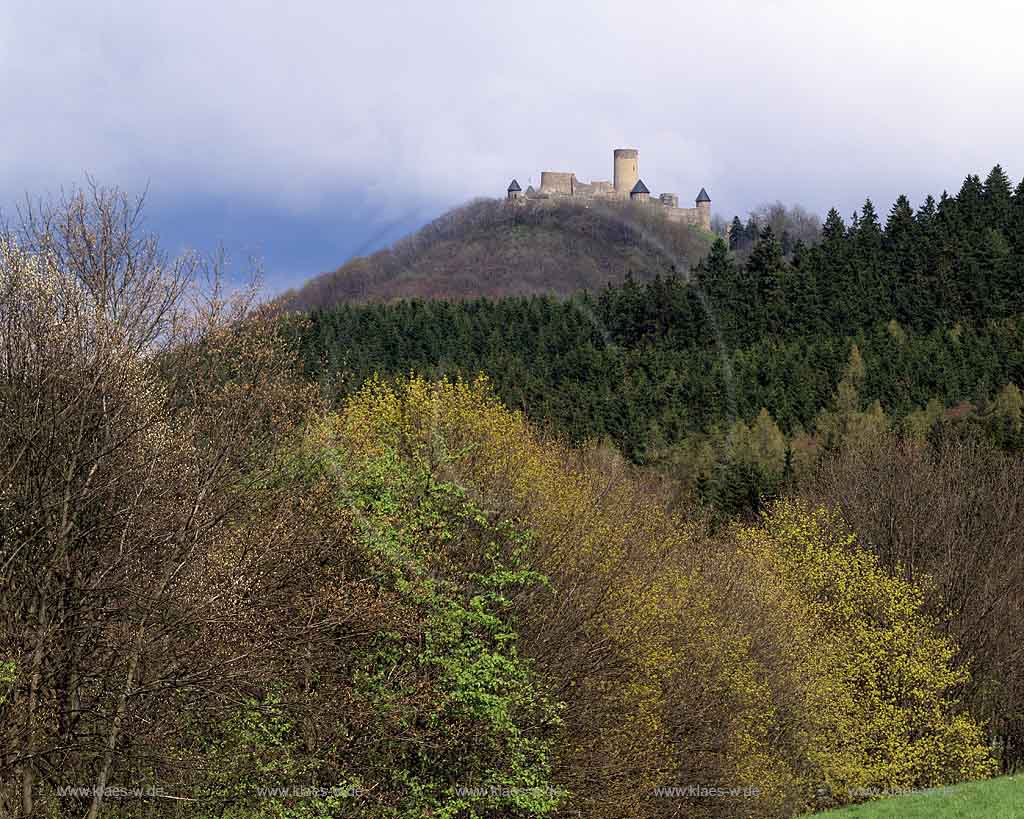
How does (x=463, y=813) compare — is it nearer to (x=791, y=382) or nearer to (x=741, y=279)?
(x=791, y=382)

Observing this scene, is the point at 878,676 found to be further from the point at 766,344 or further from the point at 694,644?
the point at 766,344

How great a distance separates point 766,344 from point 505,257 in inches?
1308

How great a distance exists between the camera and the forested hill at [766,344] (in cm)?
10038

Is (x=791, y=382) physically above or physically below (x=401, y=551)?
above

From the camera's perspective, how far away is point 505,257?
136 meters

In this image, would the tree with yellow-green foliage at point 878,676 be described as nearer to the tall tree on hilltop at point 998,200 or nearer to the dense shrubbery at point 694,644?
the dense shrubbery at point 694,644

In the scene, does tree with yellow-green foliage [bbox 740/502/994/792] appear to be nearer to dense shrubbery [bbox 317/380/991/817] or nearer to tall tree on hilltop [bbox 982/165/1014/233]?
dense shrubbery [bbox 317/380/991/817]

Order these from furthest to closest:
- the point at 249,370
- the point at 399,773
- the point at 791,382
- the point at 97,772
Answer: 1. the point at 791,382
2. the point at 249,370
3. the point at 399,773
4. the point at 97,772

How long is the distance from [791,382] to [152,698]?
90983 millimetres

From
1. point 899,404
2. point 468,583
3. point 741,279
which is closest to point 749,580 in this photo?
point 468,583

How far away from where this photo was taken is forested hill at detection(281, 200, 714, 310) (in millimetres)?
74250

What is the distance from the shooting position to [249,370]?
36656mm

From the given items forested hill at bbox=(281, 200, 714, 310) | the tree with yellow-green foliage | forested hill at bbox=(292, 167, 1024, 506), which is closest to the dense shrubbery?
the tree with yellow-green foliage

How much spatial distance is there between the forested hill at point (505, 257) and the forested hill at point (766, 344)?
23.6ft
